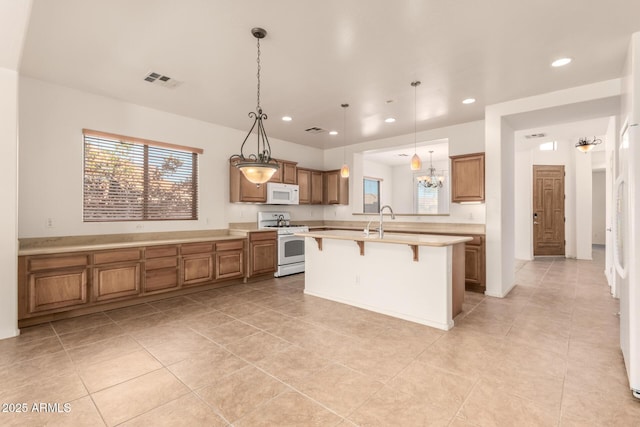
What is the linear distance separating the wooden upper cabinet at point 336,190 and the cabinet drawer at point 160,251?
146 inches

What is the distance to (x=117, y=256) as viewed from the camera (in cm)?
390

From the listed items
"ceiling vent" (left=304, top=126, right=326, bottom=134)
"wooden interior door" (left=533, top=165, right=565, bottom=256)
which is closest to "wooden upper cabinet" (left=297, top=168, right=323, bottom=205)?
"ceiling vent" (left=304, top=126, right=326, bottom=134)

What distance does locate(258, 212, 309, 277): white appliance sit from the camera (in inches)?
233

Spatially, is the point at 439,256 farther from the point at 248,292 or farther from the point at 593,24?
the point at 248,292

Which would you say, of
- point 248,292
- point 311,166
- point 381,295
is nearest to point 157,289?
point 248,292

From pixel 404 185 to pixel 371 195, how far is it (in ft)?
4.51

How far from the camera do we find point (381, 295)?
380 cm

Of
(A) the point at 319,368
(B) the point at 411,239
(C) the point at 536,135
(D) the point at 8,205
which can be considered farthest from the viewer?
(C) the point at 536,135

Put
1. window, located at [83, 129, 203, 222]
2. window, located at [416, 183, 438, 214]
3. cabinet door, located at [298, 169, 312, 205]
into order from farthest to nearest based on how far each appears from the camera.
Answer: window, located at [416, 183, 438, 214], cabinet door, located at [298, 169, 312, 205], window, located at [83, 129, 203, 222]

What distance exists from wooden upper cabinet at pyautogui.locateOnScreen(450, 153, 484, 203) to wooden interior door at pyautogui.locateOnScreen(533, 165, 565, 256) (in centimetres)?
410

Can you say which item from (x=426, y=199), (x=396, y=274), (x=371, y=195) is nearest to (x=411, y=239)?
(x=396, y=274)

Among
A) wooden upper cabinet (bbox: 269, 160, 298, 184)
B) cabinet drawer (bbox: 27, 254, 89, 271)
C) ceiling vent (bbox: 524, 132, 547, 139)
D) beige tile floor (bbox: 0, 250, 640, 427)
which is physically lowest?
beige tile floor (bbox: 0, 250, 640, 427)

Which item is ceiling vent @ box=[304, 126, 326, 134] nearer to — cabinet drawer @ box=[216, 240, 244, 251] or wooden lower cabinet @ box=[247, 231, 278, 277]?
wooden lower cabinet @ box=[247, 231, 278, 277]

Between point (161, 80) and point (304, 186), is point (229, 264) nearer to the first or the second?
point (304, 186)
